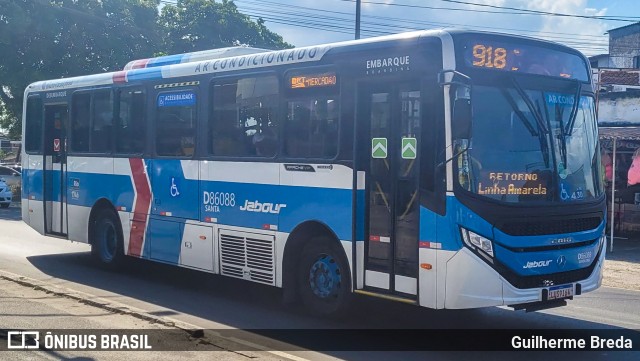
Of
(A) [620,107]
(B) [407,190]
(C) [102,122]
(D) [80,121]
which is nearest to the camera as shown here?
(B) [407,190]

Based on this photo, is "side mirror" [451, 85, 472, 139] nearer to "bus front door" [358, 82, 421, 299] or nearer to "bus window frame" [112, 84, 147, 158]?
"bus front door" [358, 82, 421, 299]

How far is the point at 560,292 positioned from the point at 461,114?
2.30 m

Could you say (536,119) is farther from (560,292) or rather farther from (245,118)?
(245,118)

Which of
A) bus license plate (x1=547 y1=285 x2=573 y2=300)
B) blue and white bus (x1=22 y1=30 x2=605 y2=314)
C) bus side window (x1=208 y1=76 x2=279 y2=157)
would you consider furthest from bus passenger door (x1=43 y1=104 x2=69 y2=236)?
bus license plate (x1=547 y1=285 x2=573 y2=300)

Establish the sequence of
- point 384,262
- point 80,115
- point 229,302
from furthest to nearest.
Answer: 1. point 80,115
2. point 229,302
3. point 384,262

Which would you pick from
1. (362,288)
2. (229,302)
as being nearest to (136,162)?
(229,302)

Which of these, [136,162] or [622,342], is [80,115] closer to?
[136,162]

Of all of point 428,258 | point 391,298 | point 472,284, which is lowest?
point 391,298

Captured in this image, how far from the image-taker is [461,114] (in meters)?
8.17

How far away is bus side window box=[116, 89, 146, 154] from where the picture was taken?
13.0 metres

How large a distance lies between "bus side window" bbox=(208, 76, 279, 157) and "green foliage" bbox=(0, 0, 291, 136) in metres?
27.1

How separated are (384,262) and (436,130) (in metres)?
1.69

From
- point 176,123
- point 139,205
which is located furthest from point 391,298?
point 139,205

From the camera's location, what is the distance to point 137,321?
29.9 feet
